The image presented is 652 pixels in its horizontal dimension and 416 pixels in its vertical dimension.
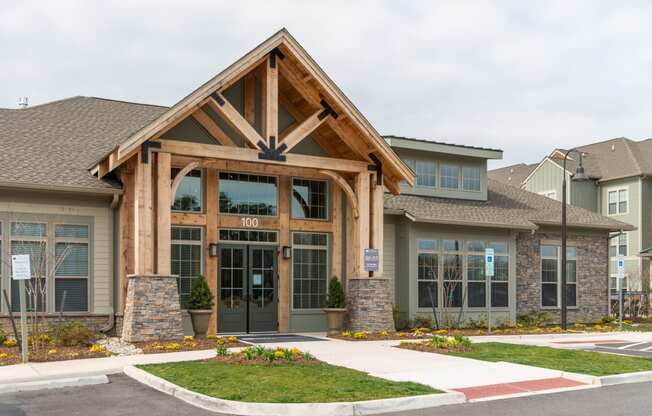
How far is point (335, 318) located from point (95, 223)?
6765mm

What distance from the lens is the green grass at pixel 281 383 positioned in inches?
392

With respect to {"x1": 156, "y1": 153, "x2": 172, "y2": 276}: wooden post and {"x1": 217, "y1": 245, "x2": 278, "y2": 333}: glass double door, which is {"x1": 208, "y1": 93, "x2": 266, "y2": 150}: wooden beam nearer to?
{"x1": 156, "y1": 153, "x2": 172, "y2": 276}: wooden post

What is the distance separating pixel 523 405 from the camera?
1012cm

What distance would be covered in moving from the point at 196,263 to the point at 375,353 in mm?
5870

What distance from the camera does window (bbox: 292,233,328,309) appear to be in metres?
20.3

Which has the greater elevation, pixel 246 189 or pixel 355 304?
pixel 246 189

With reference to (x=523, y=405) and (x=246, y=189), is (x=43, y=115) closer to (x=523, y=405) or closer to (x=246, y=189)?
(x=246, y=189)

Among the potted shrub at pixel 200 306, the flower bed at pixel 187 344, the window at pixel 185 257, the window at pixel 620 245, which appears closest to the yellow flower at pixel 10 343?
the flower bed at pixel 187 344

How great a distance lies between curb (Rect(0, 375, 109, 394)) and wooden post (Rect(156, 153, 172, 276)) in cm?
505

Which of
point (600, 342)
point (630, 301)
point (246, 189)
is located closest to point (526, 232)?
point (600, 342)

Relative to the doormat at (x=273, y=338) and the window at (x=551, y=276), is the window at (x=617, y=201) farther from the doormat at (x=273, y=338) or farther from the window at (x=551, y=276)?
the doormat at (x=273, y=338)

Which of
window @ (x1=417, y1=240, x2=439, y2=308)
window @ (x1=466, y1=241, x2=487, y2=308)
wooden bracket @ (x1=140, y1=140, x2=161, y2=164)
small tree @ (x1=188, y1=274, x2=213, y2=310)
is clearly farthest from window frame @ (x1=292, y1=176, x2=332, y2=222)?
window @ (x1=466, y1=241, x2=487, y2=308)

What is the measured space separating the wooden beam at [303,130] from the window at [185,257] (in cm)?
332

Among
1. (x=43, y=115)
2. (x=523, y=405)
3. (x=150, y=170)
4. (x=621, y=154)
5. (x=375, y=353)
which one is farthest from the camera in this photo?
(x=621, y=154)
